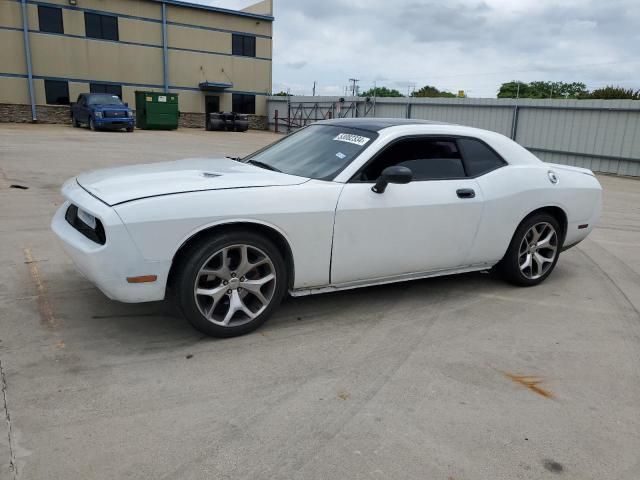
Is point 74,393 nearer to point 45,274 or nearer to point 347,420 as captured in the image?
point 347,420

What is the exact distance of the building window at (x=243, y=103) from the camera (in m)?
36.8

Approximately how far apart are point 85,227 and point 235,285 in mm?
1077

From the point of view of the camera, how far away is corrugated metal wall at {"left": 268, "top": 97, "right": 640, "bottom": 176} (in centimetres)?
1530

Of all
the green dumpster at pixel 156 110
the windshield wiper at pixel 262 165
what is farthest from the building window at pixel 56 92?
the windshield wiper at pixel 262 165

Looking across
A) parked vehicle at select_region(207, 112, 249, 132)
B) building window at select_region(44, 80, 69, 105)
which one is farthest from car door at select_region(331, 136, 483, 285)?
building window at select_region(44, 80, 69, 105)

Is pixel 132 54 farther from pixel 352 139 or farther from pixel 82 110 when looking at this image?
pixel 352 139

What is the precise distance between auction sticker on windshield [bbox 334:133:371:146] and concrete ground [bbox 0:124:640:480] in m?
1.30

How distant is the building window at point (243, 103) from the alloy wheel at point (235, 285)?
34837 millimetres

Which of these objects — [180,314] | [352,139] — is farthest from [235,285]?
[352,139]

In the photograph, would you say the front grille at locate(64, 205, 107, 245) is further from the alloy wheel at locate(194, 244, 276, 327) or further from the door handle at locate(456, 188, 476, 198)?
the door handle at locate(456, 188, 476, 198)

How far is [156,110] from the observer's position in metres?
29.3

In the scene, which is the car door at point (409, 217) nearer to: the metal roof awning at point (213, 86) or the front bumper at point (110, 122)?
the front bumper at point (110, 122)

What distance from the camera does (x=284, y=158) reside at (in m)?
4.46

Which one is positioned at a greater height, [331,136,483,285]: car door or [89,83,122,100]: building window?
[89,83,122,100]: building window
